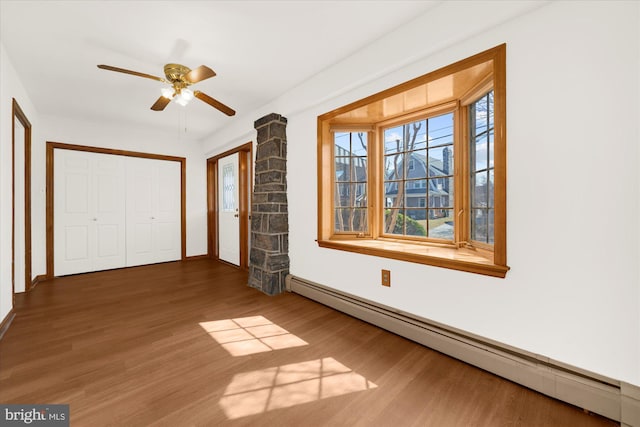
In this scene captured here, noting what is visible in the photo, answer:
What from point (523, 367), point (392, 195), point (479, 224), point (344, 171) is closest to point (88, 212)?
point (344, 171)

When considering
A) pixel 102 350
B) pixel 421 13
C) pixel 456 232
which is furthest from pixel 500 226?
pixel 102 350

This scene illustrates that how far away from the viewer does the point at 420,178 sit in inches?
102

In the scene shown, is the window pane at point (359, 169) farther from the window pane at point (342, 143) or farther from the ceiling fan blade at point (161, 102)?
the ceiling fan blade at point (161, 102)

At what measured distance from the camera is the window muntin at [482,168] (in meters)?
1.97

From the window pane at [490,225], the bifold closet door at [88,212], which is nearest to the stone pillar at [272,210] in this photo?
the window pane at [490,225]

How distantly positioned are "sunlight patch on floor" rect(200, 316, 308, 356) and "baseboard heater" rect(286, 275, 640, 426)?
74 centimetres

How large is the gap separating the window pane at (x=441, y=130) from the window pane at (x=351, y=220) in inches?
37.9

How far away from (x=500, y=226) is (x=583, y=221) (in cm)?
35

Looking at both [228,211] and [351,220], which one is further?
[228,211]

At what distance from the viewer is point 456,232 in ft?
7.41

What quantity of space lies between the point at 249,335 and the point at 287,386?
72cm

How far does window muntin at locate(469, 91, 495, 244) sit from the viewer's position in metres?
1.97

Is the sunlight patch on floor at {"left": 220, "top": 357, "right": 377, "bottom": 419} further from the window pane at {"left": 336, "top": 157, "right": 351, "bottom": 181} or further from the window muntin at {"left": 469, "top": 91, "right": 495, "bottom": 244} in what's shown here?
the window pane at {"left": 336, "top": 157, "right": 351, "bottom": 181}

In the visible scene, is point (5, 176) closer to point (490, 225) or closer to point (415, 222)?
point (415, 222)
